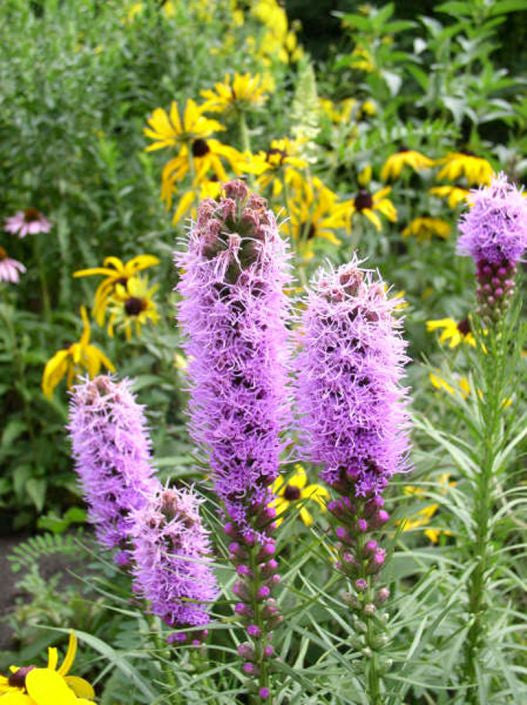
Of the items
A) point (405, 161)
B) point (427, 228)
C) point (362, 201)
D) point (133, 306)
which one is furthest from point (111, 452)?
point (427, 228)

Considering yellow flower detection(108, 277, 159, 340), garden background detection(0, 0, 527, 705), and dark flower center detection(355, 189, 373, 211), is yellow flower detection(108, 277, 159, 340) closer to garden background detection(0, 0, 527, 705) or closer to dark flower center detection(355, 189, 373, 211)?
garden background detection(0, 0, 527, 705)

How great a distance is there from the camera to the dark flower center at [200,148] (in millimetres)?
2975

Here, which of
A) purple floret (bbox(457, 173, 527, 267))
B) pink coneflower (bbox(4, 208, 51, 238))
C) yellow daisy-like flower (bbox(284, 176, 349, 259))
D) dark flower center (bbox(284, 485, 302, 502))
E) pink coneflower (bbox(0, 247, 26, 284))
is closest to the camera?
purple floret (bbox(457, 173, 527, 267))

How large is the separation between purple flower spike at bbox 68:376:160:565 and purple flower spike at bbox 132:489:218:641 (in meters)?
0.10

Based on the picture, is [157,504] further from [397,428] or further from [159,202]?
[159,202]

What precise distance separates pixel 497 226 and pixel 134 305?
4.23 ft

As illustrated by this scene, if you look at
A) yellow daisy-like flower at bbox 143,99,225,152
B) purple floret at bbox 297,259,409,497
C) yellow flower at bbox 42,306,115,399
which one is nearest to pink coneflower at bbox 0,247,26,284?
yellow flower at bbox 42,306,115,399

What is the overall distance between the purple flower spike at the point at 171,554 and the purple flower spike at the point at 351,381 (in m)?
0.27

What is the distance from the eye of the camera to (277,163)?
9.04 ft

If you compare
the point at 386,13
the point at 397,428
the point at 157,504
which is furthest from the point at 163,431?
the point at 386,13

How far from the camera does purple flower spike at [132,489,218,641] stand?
1449 mm

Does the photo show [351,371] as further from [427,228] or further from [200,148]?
[427,228]

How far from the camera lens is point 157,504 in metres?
1.47

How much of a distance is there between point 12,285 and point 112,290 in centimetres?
137
